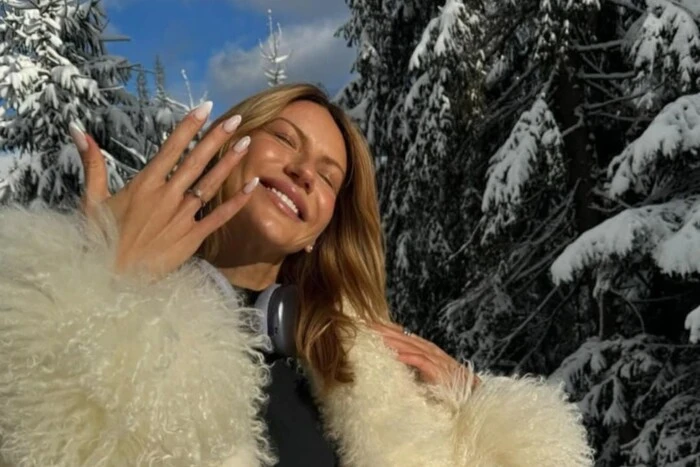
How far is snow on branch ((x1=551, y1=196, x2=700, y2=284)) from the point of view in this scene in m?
5.72

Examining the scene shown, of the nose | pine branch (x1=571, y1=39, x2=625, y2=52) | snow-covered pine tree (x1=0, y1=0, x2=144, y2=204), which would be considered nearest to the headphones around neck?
the nose

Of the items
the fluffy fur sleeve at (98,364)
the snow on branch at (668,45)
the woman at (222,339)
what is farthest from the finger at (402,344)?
the snow on branch at (668,45)

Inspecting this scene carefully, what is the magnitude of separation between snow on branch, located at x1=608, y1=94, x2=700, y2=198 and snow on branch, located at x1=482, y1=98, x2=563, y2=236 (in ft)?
4.61

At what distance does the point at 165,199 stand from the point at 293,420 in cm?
74

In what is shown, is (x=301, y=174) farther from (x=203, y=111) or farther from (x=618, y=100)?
(x=618, y=100)

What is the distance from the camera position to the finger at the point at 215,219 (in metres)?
1.51

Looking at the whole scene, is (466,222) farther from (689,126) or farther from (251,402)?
(251,402)

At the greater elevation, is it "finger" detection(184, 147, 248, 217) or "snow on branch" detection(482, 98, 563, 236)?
"finger" detection(184, 147, 248, 217)

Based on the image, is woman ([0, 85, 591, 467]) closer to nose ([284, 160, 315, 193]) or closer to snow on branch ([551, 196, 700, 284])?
nose ([284, 160, 315, 193])

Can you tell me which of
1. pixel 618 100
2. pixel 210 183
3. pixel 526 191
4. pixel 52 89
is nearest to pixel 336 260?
pixel 210 183

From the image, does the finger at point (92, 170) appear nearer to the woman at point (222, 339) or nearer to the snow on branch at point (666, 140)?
the woman at point (222, 339)

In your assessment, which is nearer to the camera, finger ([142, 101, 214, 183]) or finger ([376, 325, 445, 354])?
finger ([142, 101, 214, 183])

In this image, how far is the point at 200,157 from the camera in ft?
4.97

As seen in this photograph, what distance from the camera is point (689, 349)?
775 centimetres
